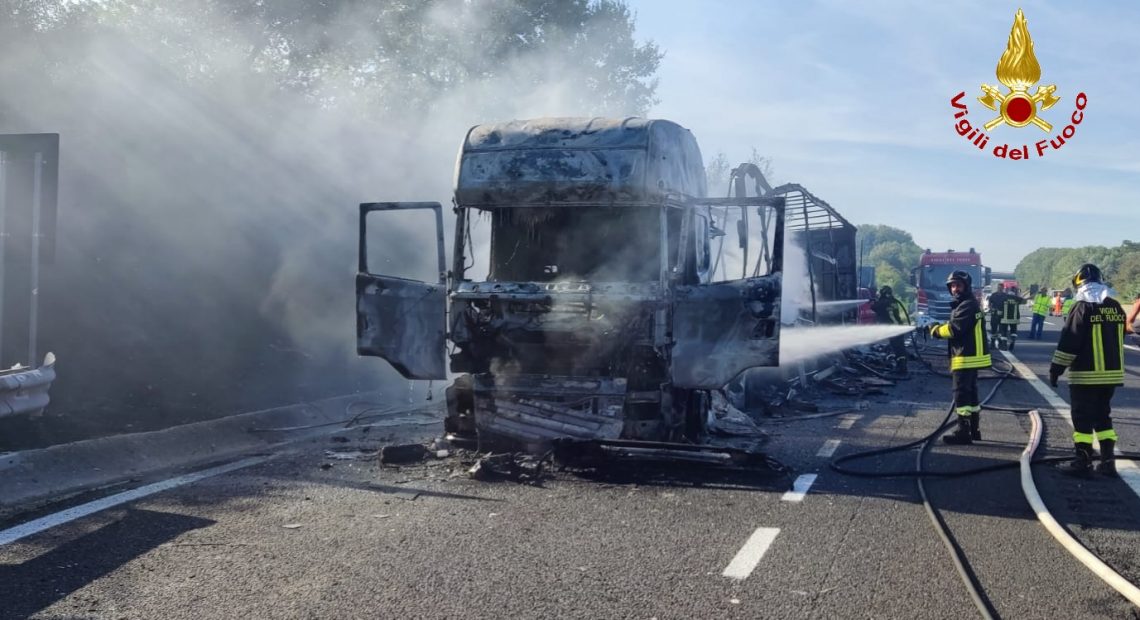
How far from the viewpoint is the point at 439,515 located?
6270 millimetres

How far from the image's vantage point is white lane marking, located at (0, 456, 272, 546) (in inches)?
227

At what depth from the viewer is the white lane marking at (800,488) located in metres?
6.75

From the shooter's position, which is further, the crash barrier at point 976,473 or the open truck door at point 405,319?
the open truck door at point 405,319

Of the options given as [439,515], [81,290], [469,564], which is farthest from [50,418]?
[469,564]

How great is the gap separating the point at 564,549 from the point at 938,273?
91.0ft

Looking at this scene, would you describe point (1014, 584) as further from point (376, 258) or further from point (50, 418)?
point (376, 258)

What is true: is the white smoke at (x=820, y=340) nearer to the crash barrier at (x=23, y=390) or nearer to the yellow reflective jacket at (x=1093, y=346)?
the yellow reflective jacket at (x=1093, y=346)

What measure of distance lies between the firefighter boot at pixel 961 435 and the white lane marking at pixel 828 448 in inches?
41.0

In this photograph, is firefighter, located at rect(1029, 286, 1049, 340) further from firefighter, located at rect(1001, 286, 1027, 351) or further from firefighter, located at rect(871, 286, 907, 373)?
firefighter, located at rect(871, 286, 907, 373)

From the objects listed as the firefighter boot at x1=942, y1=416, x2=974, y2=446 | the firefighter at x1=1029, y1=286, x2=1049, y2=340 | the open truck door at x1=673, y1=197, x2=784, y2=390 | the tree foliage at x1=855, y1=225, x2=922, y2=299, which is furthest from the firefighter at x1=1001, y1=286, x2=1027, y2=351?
the tree foliage at x1=855, y1=225, x2=922, y2=299

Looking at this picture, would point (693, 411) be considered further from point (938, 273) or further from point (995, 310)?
point (938, 273)

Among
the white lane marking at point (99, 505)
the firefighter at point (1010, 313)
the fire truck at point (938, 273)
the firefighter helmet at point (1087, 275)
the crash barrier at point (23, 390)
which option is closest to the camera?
the white lane marking at point (99, 505)

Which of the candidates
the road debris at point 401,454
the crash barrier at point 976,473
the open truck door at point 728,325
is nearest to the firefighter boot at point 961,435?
the crash barrier at point 976,473

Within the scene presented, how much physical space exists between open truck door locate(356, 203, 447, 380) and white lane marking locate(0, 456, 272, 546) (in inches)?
57.1
